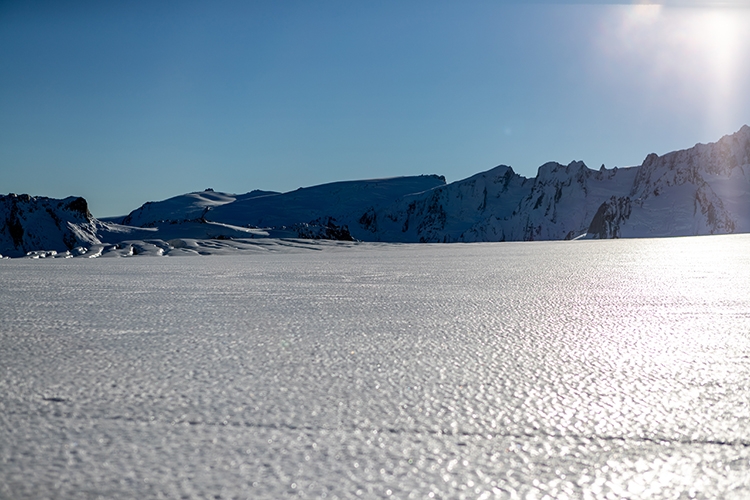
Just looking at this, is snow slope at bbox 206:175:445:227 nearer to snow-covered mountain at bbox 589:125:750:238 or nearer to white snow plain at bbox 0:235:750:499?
snow-covered mountain at bbox 589:125:750:238

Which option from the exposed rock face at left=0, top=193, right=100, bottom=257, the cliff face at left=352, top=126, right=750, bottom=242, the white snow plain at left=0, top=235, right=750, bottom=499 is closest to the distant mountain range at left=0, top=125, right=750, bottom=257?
the exposed rock face at left=0, top=193, right=100, bottom=257

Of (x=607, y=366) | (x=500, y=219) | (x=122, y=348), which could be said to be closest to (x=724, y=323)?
(x=607, y=366)

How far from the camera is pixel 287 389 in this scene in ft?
4.19

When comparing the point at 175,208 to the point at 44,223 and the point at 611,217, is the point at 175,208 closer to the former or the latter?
the point at 611,217

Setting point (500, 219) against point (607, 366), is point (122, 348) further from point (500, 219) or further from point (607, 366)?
point (500, 219)

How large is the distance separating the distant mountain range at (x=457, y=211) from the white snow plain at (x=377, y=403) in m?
8.79

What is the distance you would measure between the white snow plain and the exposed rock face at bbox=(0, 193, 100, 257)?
2245cm

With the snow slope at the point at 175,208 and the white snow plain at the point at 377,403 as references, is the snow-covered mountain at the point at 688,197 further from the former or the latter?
the snow slope at the point at 175,208

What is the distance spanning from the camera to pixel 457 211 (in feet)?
313

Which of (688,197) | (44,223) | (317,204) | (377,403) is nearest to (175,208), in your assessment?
(317,204)

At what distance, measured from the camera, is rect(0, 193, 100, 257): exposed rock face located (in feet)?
71.6

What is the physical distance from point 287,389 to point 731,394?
1.00m

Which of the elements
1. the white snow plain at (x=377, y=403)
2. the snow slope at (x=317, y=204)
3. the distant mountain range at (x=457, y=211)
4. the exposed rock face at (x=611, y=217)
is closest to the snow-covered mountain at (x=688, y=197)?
the exposed rock face at (x=611, y=217)

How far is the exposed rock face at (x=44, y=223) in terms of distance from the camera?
21.8 m
